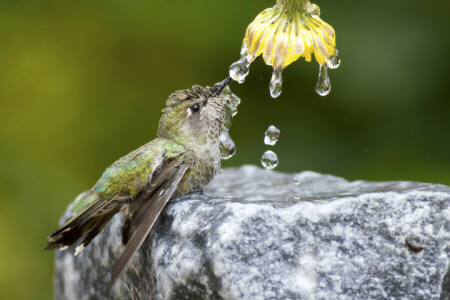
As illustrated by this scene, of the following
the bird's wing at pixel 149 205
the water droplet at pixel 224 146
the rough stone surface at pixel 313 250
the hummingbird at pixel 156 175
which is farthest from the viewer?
the water droplet at pixel 224 146

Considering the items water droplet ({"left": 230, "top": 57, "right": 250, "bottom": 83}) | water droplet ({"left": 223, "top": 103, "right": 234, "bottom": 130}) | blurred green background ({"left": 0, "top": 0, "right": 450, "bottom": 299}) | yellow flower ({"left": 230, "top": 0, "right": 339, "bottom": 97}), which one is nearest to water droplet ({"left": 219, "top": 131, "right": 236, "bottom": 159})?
water droplet ({"left": 223, "top": 103, "right": 234, "bottom": 130})

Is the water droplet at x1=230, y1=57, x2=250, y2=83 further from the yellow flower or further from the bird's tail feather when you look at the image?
the bird's tail feather

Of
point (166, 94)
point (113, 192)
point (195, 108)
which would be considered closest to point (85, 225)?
point (113, 192)

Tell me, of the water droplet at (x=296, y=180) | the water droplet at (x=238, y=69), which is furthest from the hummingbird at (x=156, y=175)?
the water droplet at (x=296, y=180)

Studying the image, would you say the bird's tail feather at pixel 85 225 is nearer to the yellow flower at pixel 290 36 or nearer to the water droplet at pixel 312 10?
the yellow flower at pixel 290 36

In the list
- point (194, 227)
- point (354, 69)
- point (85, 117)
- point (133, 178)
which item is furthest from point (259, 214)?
point (85, 117)

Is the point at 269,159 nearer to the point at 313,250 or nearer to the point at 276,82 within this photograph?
the point at 276,82
